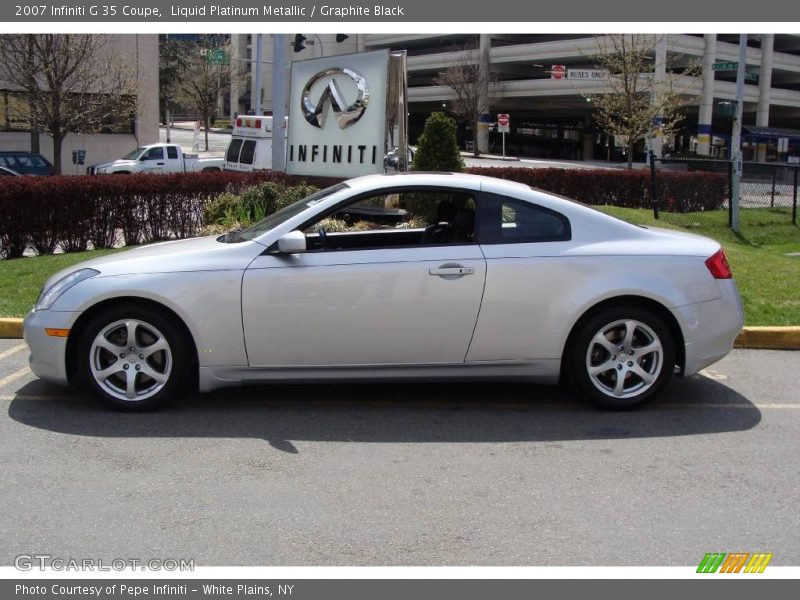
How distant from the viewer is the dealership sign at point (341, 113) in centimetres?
1392

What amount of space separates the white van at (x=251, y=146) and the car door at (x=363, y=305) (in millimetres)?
20147

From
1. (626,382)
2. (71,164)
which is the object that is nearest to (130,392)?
(626,382)

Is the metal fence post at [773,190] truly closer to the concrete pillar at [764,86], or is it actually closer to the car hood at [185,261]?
the car hood at [185,261]

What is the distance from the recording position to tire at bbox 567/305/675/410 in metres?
5.66

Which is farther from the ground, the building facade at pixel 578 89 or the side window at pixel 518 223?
the building facade at pixel 578 89

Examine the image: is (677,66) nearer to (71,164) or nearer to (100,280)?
(71,164)

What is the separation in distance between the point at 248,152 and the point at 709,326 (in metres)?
21.5

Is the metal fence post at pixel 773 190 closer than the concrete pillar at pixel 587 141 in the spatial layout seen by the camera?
Yes

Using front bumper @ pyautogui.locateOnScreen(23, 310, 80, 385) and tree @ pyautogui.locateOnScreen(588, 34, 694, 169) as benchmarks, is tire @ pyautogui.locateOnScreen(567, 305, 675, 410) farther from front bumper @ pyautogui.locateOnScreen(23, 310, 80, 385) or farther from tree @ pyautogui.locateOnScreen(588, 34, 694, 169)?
tree @ pyautogui.locateOnScreen(588, 34, 694, 169)

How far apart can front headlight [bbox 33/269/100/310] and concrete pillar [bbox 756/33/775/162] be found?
6208 cm

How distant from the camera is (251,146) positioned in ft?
84.0

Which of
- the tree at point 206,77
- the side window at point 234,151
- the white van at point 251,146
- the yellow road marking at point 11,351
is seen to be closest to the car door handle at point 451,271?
the yellow road marking at point 11,351
